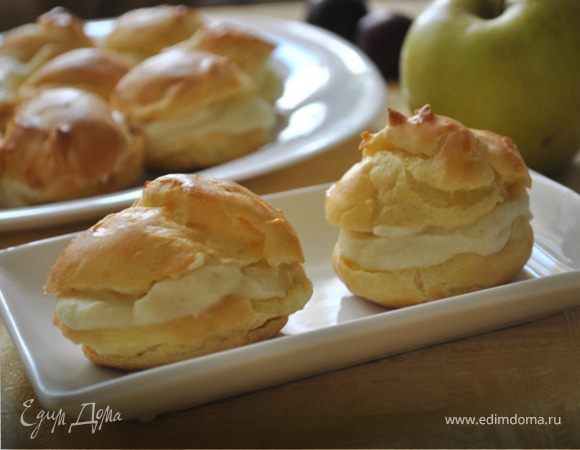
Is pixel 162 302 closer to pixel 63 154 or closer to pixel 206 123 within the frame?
pixel 63 154

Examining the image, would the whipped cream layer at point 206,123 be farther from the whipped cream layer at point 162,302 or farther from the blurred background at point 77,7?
the blurred background at point 77,7

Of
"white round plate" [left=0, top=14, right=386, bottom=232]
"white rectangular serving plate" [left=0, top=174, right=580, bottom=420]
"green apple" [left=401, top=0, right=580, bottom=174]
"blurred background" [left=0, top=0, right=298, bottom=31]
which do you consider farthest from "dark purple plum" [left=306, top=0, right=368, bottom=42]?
"white rectangular serving plate" [left=0, top=174, right=580, bottom=420]

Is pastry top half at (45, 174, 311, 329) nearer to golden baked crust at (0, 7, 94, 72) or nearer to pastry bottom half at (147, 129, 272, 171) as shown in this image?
pastry bottom half at (147, 129, 272, 171)

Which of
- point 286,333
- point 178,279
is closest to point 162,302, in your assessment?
point 178,279

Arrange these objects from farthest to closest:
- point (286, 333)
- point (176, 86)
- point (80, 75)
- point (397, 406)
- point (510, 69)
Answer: point (80, 75), point (176, 86), point (510, 69), point (286, 333), point (397, 406)

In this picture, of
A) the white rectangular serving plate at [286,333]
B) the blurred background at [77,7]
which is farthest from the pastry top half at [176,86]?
the blurred background at [77,7]
